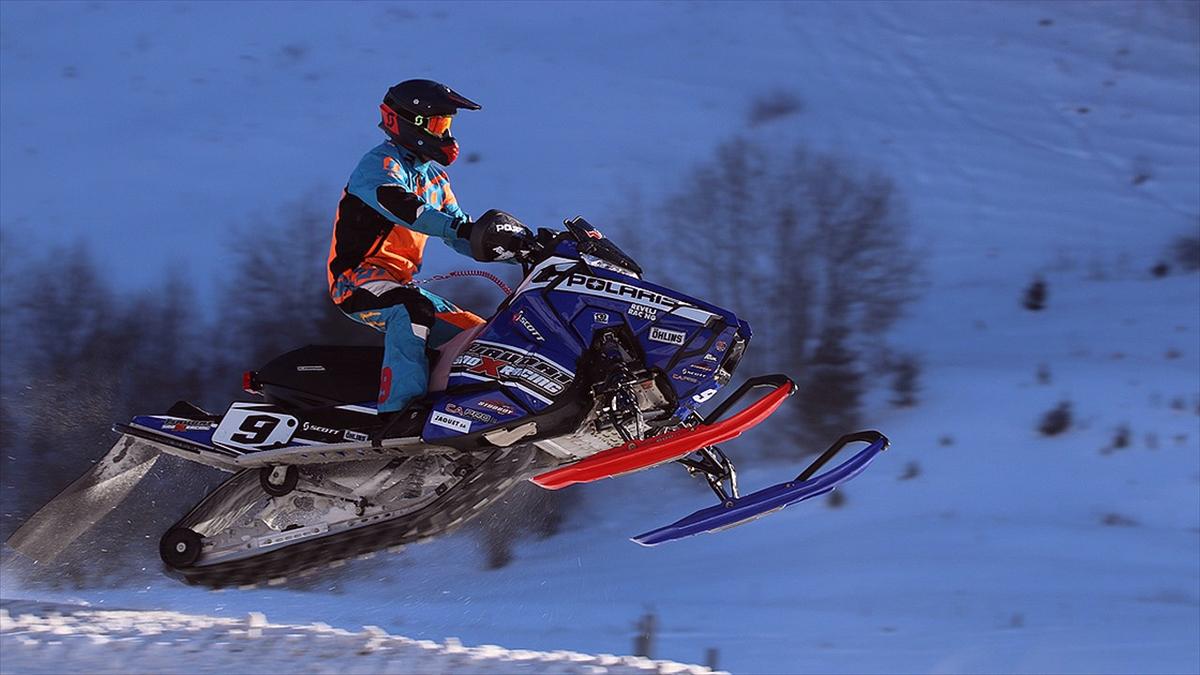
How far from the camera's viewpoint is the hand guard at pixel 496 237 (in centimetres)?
537

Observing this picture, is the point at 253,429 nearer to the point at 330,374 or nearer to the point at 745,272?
the point at 330,374

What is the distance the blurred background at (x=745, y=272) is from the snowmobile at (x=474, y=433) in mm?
1128

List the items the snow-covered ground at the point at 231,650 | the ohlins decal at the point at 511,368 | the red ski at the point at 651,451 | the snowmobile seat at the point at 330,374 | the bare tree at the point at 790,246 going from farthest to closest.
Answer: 1. the bare tree at the point at 790,246
2. the snowmobile seat at the point at 330,374
3. the ohlins decal at the point at 511,368
4. the red ski at the point at 651,451
5. the snow-covered ground at the point at 231,650

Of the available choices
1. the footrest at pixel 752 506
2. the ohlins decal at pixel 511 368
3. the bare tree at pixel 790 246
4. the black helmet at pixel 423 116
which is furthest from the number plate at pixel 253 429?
the bare tree at pixel 790 246

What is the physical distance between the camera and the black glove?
537 cm

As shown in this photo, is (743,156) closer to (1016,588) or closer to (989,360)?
(989,360)

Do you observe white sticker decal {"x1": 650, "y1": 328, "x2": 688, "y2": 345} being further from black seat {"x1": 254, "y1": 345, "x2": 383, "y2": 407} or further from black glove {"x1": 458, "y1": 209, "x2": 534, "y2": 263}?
black seat {"x1": 254, "y1": 345, "x2": 383, "y2": 407}

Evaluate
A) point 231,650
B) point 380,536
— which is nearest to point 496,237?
point 380,536

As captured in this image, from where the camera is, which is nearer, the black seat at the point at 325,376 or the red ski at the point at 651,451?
the red ski at the point at 651,451

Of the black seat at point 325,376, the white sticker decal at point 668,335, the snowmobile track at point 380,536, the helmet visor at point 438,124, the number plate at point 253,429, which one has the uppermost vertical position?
the helmet visor at point 438,124

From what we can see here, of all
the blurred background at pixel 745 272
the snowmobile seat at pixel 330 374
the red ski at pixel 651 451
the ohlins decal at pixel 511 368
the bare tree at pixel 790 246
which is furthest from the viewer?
the bare tree at pixel 790 246

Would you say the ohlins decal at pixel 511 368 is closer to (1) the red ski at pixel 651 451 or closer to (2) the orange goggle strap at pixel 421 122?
(1) the red ski at pixel 651 451

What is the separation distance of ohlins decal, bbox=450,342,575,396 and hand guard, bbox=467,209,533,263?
41 cm

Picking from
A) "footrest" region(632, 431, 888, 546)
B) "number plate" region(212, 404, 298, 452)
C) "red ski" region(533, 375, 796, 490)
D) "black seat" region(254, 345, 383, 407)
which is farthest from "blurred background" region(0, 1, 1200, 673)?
"footrest" region(632, 431, 888, 546)
